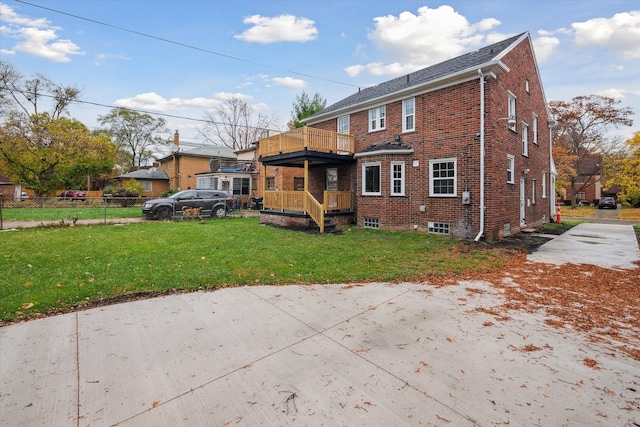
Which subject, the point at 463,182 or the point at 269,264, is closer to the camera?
the point at 269,264

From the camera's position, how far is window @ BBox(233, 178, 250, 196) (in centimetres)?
2477

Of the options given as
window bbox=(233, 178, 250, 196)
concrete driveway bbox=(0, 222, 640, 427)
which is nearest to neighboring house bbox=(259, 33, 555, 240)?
concrete driveway bbox=(0, 222, 640, 427)

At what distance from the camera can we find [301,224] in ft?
43.3

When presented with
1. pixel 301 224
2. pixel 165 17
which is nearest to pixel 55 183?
pixel 165 17

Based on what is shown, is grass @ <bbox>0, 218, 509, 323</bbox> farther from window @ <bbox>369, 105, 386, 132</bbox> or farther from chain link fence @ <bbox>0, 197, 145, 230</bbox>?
window @ <bbox>369, 105, 386, 132</bbox>

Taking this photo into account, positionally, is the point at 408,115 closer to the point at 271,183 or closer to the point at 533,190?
the point at 533,190

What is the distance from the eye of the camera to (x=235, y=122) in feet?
135

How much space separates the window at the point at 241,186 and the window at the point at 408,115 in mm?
15623

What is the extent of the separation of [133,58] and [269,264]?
1329 cm

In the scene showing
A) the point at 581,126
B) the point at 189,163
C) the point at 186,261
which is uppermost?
the point at 581,126

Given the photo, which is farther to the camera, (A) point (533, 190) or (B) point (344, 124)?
(B) point (344, 124)

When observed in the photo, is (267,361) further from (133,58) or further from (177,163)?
(177,163)

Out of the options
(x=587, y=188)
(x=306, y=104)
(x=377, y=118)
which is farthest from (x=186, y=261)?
(x=587, y=188)

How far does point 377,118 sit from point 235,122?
3170 centimetres
